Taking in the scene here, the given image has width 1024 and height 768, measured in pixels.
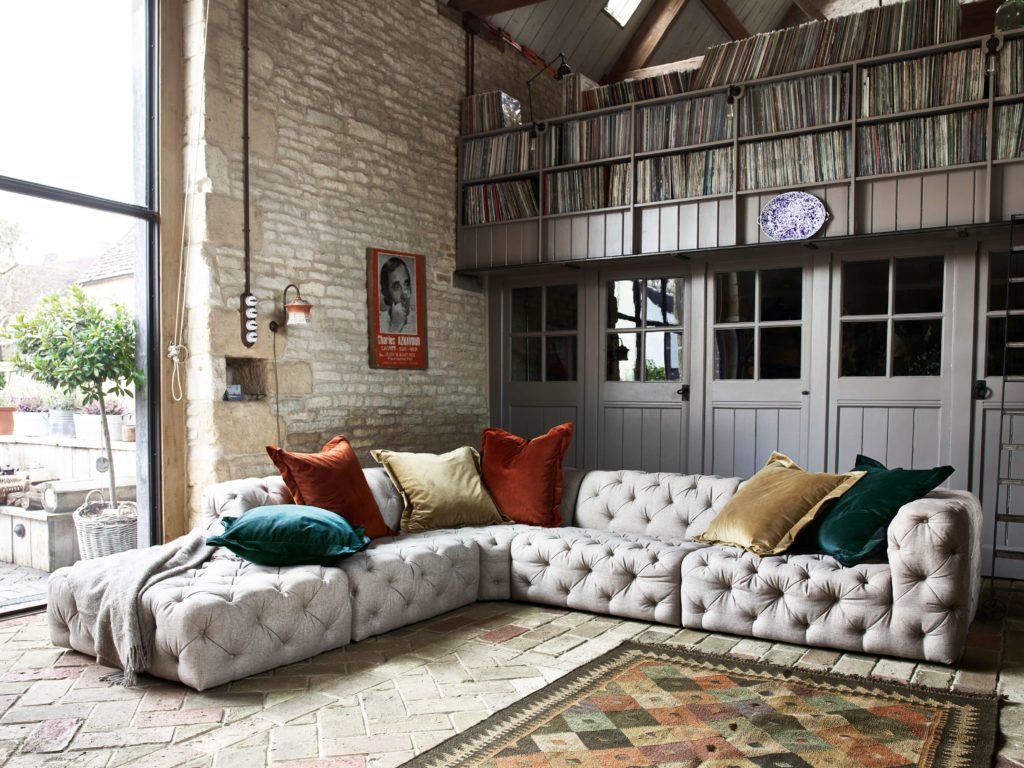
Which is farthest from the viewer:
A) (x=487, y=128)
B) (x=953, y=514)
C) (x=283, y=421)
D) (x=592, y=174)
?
(x=487, y=128)

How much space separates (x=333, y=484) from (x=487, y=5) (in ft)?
13.3

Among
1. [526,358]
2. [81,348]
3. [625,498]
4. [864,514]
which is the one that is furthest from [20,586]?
[864,514]

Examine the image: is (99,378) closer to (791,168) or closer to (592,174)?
(592,174)

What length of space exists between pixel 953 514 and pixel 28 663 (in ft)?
12.0

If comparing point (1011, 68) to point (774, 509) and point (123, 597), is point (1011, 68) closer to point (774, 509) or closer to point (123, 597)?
point (774, 509)

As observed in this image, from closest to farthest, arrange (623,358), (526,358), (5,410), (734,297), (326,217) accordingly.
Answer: (5,410) → (326,217) → (734,297) → (623,358) → (526,358)

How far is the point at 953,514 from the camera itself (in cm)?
318

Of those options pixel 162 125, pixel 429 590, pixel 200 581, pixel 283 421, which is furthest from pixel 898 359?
pixel 162 125

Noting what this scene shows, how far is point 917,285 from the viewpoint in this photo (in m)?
4.87

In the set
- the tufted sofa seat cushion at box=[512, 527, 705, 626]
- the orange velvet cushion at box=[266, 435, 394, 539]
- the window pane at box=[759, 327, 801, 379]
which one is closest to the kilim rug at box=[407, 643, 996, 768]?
the tufted sofa seat cushion at box=[512, 527, 705, 626]

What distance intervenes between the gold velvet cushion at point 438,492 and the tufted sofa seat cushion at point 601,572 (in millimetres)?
393

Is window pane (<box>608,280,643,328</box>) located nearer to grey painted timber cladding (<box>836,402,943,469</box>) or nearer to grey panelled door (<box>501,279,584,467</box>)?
grey panelled door (<box>501,279,584,467</box>)

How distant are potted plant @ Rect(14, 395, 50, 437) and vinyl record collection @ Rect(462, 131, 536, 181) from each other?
3410 millimetres

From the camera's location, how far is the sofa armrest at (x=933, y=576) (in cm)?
317
